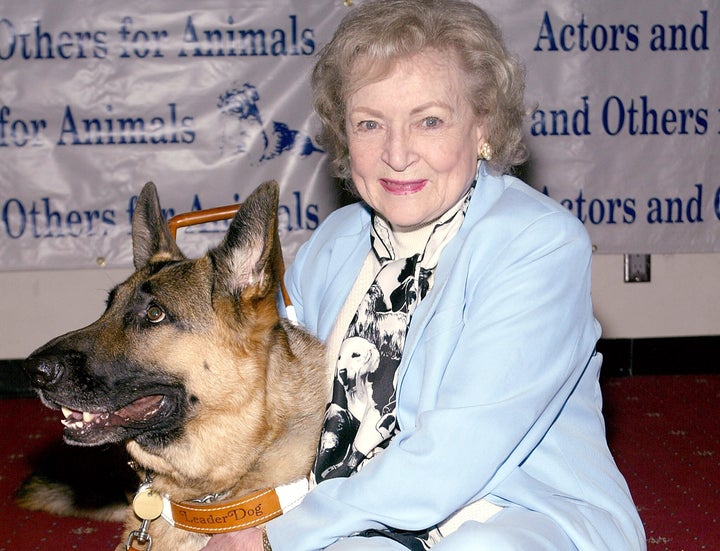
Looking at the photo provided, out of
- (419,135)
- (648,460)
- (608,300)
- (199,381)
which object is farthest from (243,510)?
(608,300)

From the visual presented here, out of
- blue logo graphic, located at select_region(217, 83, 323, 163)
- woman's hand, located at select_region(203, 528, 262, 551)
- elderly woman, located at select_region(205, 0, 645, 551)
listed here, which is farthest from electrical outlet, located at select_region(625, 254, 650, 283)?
woman's hand, located at select_region(203, 528, 262, 551)

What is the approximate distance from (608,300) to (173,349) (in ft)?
12.1

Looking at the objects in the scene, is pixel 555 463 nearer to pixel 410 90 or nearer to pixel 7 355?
pixel 410 90

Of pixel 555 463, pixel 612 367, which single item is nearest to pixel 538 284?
pixel 555 463

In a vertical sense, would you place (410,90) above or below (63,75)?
below

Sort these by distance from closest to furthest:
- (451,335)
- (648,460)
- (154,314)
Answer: (451,335) → (154,314) → (648,460)

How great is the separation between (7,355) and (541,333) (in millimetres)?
3978

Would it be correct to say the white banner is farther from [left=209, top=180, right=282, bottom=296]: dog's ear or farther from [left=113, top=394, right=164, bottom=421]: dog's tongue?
[left=113, top=394, right=164, bottom=421]: dog's tongue

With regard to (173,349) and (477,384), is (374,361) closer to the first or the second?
(477,384)

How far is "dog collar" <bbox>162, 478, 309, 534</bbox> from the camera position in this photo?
2.07 meters

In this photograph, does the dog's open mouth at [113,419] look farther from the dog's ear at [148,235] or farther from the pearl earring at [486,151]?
the pearl earring at [486,151]

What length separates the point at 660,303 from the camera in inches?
207

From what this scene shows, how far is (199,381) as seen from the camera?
2166 mm

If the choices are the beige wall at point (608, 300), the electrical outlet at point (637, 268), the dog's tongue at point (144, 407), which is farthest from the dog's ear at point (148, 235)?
the electrical outlet at point (637, 268)
